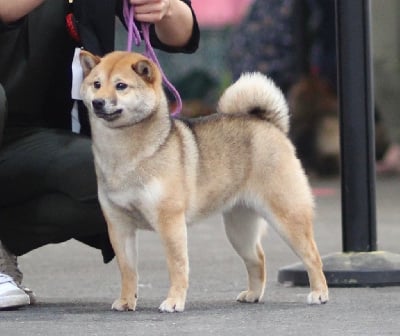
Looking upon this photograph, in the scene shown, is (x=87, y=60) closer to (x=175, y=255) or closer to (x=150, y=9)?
(x=150, y=9)

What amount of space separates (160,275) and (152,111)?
181cm

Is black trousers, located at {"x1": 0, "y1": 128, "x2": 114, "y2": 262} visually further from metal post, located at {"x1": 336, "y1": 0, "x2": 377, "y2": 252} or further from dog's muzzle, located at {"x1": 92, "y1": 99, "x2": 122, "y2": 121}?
metal post, located at {"x1": 336, "y1": 0, "x2": 377, "y2": 252}

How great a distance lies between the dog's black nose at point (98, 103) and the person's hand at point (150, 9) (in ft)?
1.57

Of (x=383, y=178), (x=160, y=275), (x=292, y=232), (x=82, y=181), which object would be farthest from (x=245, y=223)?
(x=383, y=178)

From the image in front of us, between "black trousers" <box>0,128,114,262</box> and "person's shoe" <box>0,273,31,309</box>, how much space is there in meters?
0.32

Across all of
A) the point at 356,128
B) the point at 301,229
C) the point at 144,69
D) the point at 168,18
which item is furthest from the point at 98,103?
the point at 356,128

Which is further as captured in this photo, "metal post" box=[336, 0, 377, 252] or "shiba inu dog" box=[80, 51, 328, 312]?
"metal post" box=[336, 0, 377, 252]

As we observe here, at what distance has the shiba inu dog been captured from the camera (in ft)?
17.3

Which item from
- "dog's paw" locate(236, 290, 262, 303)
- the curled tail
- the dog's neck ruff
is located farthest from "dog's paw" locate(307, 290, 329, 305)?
the dog's neck ruff

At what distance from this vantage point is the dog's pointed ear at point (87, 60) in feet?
17.4

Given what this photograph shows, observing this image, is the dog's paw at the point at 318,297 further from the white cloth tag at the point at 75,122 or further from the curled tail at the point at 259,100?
the white cloth tag at the point at 75,122

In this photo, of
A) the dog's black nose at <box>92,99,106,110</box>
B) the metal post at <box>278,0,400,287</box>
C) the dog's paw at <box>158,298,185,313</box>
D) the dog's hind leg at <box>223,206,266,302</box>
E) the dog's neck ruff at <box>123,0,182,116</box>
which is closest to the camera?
the dog's black nose at <box>92,99,106,110</box>

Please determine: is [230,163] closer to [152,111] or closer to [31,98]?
[152,111]

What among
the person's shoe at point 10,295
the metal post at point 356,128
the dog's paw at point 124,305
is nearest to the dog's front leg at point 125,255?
the dog's paw at point 124,305
